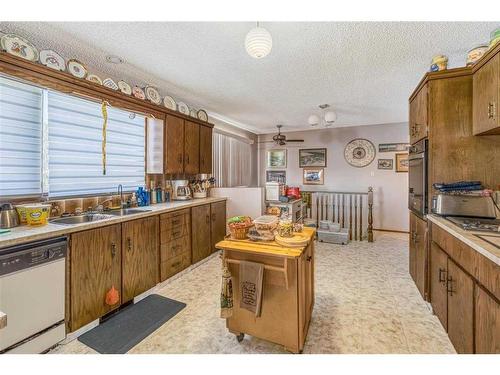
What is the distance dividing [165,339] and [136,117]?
2.58 m

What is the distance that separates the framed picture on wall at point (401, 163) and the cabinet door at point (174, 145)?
187 inches

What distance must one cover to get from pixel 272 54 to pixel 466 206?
2.18 metres

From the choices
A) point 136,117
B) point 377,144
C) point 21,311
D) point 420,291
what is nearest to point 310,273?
point 420,291

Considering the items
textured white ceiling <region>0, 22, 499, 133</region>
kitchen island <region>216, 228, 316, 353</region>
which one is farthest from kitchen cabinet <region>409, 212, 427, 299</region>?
textured white ceiling <region>0, 22, 499, 133</region>

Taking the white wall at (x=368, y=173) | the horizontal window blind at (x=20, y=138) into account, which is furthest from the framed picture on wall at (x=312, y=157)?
the horizontal window blind at (x=20, y=138)

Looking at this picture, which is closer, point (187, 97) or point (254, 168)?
point (187, 97)

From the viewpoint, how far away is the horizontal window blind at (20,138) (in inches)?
74.0

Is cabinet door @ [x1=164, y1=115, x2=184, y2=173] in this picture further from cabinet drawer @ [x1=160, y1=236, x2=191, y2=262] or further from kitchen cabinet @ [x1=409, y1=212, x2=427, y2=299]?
kitchen cabinet @ [x1=409, y1=212, x2=427, y2=299]

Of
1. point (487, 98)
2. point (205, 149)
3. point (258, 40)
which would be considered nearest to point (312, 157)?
point (205, 149)

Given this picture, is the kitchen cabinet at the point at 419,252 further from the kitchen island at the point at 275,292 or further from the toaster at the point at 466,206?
the kitchen island at the point at 275,292

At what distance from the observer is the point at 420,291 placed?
7.91 feet

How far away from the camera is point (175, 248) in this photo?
9.41 ft
